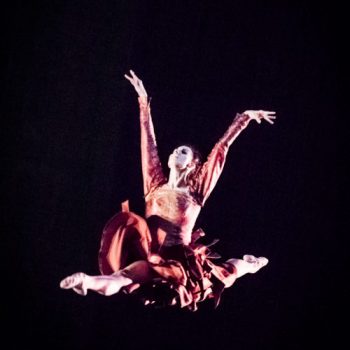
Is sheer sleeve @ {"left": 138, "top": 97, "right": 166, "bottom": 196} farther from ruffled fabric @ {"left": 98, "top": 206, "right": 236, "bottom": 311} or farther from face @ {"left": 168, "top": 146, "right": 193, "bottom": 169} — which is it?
ruffled fabric @ {"left": 98, "top": 206, "right": 236, "bottom": 311}

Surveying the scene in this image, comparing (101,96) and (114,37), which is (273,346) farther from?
(114,37)

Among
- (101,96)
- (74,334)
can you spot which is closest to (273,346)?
(74,334)

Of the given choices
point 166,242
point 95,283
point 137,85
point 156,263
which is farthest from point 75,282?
point 137,85

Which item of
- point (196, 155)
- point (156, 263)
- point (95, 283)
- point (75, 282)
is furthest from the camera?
point (196, 155)

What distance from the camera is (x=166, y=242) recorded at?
2.19 m

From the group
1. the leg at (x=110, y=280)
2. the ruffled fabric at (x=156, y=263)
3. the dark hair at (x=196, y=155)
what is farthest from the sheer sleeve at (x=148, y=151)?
the leg at (x=110, y=280)

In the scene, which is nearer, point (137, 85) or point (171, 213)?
point (171, 213)

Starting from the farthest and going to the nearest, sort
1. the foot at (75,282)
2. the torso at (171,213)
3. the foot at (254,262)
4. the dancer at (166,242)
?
the foot at (254,262)
the torso at (171,213)
the dancer at (166,242)
the foot at (75,282)

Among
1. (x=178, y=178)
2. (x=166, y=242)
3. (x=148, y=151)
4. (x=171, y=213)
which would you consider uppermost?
(x=148, y=151)

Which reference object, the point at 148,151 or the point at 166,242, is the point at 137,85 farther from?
the point at 166,242

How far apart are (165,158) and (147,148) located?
21cm

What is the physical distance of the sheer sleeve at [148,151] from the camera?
234cm

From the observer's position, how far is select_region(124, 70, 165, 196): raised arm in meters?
2.34

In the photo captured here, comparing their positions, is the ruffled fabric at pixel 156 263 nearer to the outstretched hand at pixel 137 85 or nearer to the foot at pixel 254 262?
the foot at pixel 254 262
